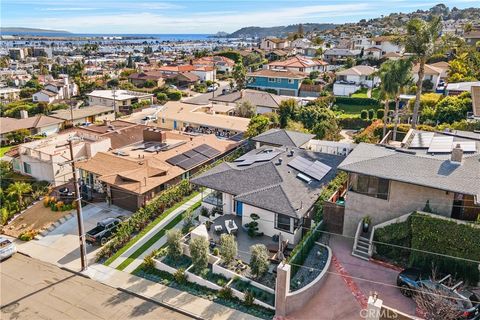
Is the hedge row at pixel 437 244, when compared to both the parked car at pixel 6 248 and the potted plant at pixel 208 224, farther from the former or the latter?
the parked car at pixel 6 248

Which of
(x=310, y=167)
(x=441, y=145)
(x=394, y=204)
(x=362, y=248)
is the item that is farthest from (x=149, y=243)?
(x=441, y=145)

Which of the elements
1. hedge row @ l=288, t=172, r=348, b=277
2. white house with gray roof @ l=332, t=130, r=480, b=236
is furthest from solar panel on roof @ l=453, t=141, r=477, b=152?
hedge row @ l=288, t=172, r=348, b=277

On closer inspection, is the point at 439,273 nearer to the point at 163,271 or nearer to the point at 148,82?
the point at 163,271

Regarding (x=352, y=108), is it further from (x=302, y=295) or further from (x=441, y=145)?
(x=302, y=295)

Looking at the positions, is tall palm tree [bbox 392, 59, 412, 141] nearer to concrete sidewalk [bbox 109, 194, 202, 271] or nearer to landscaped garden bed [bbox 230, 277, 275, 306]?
concrete sidewalk [bbox 109, 194, 202, 271]

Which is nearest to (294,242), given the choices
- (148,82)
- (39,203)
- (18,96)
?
(39,203)
